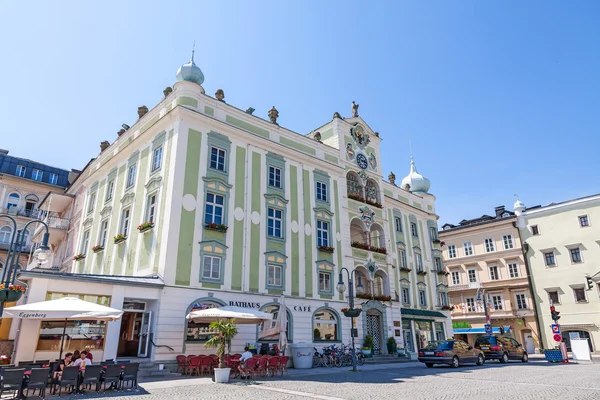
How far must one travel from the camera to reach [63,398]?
1191cm

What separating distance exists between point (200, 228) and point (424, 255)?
24.4 meters

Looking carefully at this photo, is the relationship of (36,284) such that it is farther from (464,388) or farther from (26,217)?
(26,217)

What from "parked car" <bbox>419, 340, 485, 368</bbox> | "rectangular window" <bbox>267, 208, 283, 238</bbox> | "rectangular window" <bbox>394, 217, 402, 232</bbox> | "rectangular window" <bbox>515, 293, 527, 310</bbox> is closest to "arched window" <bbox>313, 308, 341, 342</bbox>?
"parked car" <bbox>419, 340, 485, 368</bbox>

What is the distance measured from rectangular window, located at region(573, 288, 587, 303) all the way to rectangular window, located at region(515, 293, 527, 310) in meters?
4.59

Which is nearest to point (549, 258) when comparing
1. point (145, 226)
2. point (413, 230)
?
point (413, 230)

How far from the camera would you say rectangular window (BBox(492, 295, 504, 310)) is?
45.1 m

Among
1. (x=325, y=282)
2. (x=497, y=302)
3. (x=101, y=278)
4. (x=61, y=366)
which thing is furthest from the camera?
(x=497, y=302)

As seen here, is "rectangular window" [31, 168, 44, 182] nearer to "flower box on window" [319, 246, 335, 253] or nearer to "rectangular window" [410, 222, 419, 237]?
"flower box on window" [319, 246, 335, 253]

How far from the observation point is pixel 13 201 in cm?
4062

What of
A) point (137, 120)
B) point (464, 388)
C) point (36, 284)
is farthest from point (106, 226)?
point (464, 388)

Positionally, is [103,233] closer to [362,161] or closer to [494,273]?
[362,161]

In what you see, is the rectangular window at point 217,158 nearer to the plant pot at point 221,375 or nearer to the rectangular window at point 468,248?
the plant pot at point 221,375

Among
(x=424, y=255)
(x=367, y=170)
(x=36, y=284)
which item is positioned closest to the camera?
(x=36, y=284)

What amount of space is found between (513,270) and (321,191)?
28119 mm
